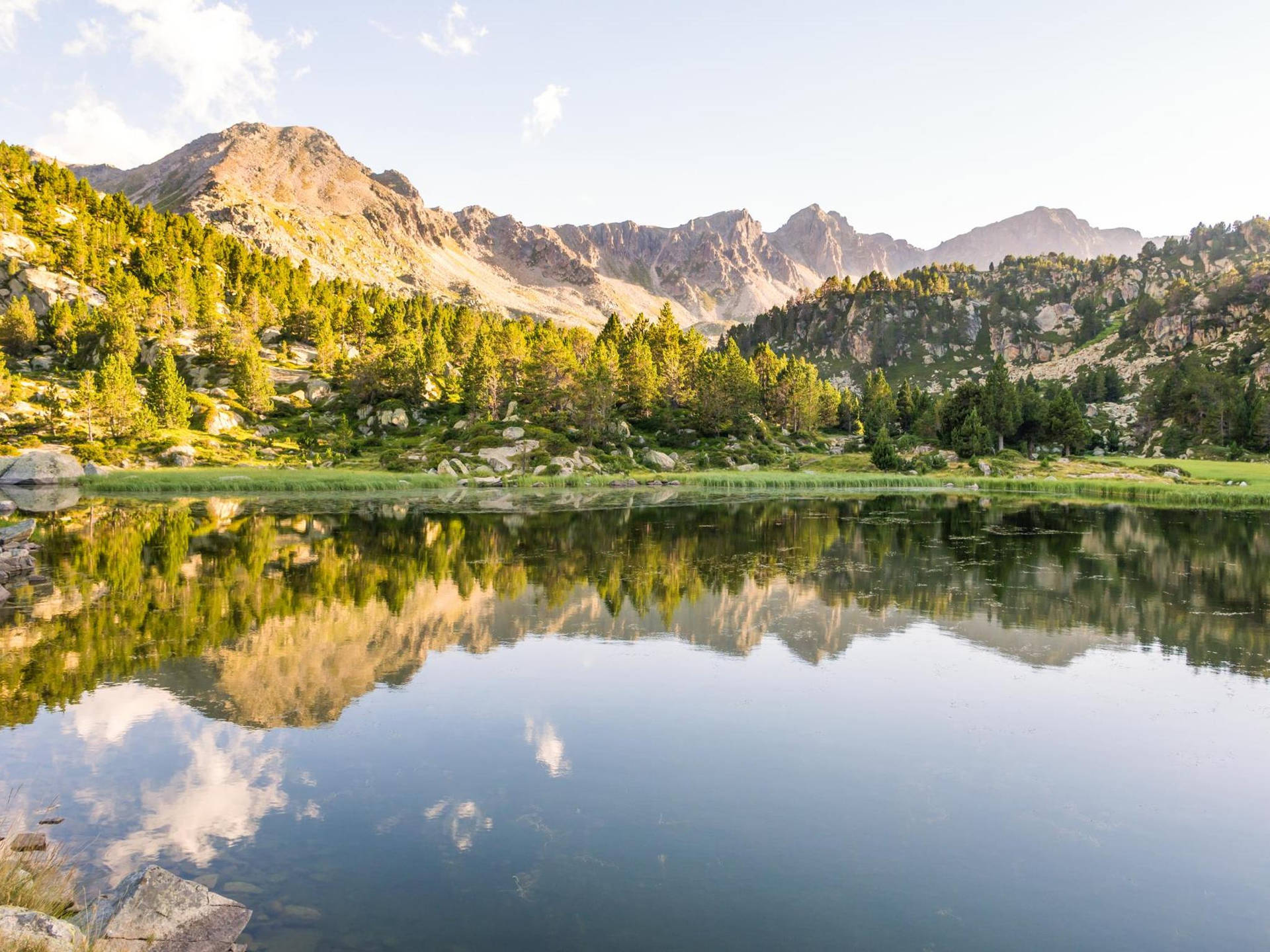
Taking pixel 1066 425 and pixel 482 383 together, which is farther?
pixel 482 383

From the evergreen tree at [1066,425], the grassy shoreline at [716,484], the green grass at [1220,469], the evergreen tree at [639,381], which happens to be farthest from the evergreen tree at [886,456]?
the evergreen tree at [639,381]

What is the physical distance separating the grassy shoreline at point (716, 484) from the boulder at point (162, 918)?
76766mm

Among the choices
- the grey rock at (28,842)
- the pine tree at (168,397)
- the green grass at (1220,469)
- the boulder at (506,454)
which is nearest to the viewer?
the grey rock at (28,842)

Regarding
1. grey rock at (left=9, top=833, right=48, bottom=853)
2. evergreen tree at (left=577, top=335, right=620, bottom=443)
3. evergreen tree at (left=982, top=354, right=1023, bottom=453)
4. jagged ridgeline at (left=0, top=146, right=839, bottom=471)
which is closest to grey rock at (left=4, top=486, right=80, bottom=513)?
jagged ridgeline at (left=0, top=146, right=839, bottom=471)

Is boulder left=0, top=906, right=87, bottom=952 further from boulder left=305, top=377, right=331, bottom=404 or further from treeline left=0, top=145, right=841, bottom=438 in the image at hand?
boulder left=305, top=377, right=331, bottom=404

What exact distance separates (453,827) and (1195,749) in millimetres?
15656

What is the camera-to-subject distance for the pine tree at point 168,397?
105562 millimetres

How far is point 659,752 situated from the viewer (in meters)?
15.1

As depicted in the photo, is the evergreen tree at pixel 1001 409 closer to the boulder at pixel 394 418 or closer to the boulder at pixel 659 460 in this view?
the boulder at pixel 659 460

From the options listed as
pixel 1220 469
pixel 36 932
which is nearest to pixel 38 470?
pixel 36 932

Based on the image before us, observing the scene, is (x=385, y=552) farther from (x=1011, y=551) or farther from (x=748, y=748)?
(x=1011, y=551)

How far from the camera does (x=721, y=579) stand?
111 ft

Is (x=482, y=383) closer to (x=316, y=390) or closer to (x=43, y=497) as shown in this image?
(x=316, y=390)

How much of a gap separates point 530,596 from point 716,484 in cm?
6637
